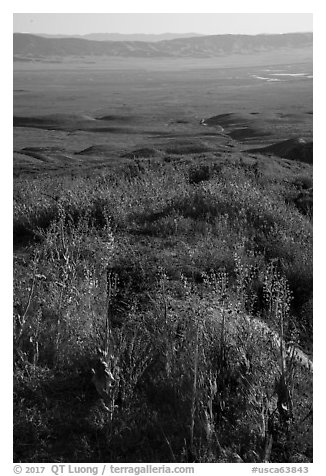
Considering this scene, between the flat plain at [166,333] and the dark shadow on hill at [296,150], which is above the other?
the dark shadow on hill at [296,150]

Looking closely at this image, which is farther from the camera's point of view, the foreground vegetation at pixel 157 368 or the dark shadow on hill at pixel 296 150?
the dark shadow on hill at pixel 296 150

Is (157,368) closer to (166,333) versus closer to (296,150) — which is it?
(166,333)

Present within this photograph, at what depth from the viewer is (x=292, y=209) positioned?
935 centimetres

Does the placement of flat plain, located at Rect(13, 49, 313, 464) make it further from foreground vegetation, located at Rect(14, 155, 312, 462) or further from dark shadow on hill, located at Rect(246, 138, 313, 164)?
dark shadow on hill, located at Rect(246, 138, 313, 164)

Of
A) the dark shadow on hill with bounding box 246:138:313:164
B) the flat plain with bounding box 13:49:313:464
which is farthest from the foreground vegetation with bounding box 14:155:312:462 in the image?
the dark shadow on hill with bounding box 246:138:313:164

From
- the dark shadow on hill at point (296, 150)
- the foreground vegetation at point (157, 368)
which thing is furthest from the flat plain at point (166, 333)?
the dark shadow on hill at point (296, 150)

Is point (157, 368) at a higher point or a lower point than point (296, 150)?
lower

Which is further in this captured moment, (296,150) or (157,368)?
(296,150)

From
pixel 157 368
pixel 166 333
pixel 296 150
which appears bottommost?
pixel 157 368

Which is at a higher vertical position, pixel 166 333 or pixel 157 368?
pixel 166 333

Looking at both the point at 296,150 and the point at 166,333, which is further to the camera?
the point at 296,150

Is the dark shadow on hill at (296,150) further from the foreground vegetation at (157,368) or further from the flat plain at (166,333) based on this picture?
the foreground vegetation at (157,368)

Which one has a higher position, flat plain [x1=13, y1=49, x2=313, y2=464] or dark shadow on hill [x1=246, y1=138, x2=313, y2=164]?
dark shadow on hill [x1=246, y1=138, x2=313, y2=164]

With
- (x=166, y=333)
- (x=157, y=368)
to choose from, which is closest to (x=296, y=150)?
(x=166, y=333)
